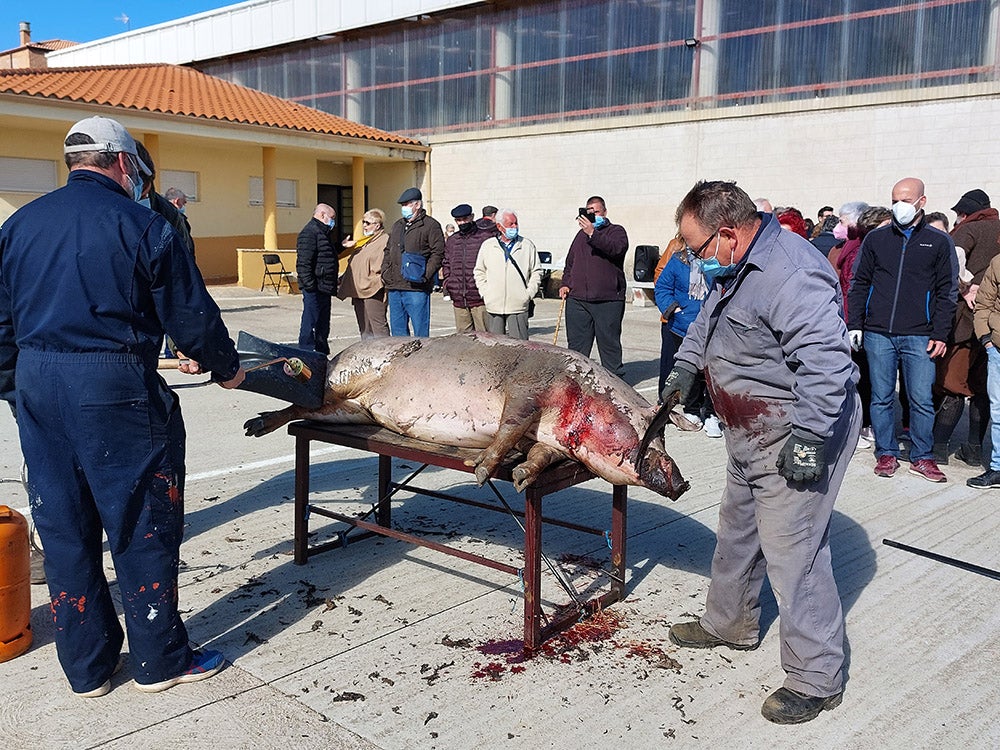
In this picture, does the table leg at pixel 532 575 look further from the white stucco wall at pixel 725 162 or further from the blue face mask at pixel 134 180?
the white stucco wall at pixel 725 162

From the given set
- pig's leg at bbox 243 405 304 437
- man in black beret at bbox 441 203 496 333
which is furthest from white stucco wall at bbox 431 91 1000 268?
pig's leg at bbox 243 405 304 437

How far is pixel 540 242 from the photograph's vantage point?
69.9 ft

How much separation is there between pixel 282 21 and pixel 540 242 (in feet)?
38.1

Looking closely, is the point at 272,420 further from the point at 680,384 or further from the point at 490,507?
the point at 680,384

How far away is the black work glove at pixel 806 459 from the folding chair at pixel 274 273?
18.0 metres

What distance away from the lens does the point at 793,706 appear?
3236 mm

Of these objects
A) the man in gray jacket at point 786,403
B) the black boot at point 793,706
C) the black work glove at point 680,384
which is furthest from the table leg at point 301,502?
the black boot at point 793,706

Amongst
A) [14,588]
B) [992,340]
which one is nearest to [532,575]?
[14,588]

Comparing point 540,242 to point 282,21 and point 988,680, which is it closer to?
point 282,21

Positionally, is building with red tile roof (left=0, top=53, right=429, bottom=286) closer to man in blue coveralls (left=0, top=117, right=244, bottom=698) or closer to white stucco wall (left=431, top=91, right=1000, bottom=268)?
white stucco wall (left=431, top=91, right=1000, bottom=268)

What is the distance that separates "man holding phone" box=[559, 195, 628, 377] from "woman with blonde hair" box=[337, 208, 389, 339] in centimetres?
235

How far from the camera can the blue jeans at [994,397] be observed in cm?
618

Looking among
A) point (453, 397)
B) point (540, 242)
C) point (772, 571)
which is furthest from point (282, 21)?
point (772, 571)

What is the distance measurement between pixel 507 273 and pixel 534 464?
519cm
